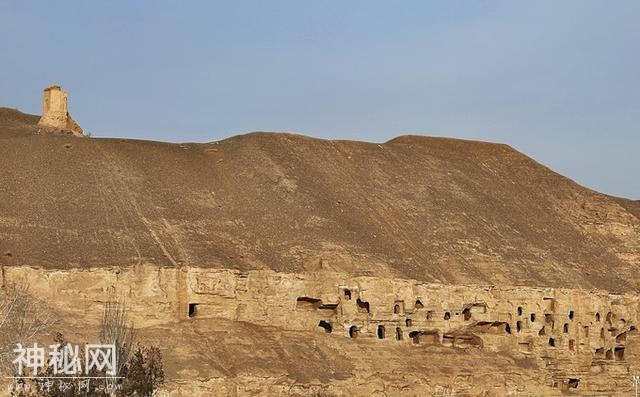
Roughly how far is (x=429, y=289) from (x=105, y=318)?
1749 centimetres

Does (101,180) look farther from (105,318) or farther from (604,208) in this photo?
(604,208)

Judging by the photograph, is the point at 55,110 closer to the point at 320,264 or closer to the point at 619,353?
the point at 320,264

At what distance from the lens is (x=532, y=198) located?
248 feet

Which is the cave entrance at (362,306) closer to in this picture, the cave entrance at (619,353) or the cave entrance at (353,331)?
the cave entrance at (353,331)

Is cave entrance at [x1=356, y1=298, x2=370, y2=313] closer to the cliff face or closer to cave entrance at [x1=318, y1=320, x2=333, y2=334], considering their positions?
the cliff face

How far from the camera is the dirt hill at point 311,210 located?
184ft

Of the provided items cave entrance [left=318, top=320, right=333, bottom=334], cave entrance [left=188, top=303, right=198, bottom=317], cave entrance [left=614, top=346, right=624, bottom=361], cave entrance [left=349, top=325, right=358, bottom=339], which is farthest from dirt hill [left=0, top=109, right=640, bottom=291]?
cave entrance [left=614, top=346, right=624, bottom=361]

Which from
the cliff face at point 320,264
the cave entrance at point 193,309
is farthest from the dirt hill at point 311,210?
the cave entrance at point 193,309

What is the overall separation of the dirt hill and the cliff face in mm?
124

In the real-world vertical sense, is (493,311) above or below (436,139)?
below

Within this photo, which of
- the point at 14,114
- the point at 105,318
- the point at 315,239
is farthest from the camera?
the point at 14,114

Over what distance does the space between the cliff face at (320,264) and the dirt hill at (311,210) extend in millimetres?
124

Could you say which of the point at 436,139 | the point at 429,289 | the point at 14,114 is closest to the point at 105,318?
the point at 429,289

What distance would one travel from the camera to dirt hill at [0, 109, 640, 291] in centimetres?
5612
